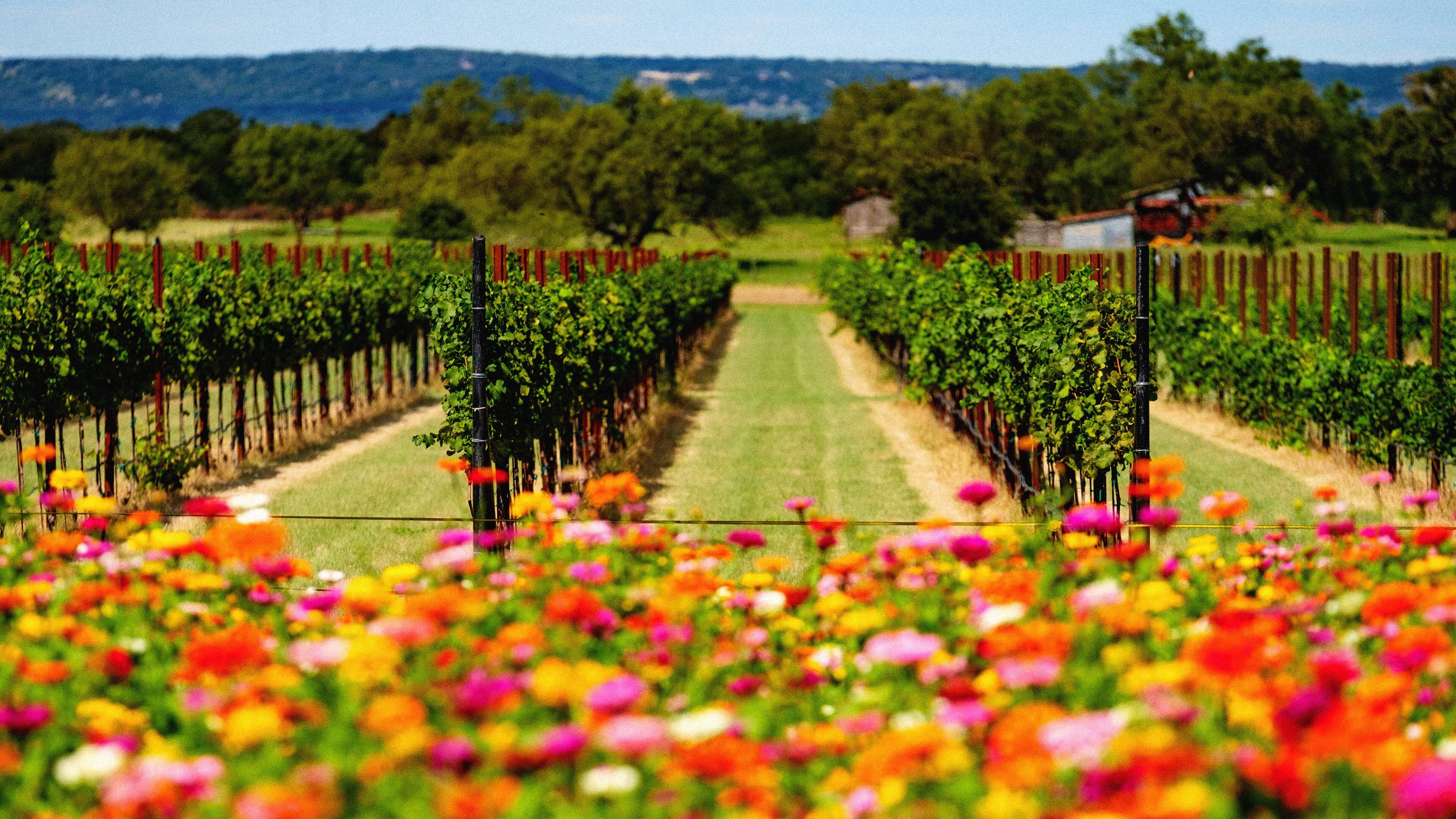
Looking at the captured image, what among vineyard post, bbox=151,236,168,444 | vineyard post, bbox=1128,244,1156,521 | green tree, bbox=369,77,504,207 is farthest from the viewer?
green tree, bbox=369,77,504,207

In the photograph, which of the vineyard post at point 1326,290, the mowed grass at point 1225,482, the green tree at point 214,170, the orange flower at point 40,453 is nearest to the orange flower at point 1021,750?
the orange flower at point 40,453

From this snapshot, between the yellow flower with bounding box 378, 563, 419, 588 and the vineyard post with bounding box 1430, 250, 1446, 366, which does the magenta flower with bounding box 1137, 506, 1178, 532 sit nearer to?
the yellow flower with bounding box 378, 563, 419, 588

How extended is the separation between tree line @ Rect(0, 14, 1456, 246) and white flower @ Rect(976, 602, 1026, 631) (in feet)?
109

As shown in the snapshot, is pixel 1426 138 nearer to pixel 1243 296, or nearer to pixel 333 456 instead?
pixel 1243 296

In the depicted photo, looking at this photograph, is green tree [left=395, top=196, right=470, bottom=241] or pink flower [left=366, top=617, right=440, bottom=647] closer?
pink flower [left=366, top=617, right=440, bottom=647]

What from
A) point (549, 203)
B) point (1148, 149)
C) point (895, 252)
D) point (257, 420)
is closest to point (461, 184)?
point (549, 203)

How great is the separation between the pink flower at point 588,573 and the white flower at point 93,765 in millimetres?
1175

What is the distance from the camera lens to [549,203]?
2356 inches

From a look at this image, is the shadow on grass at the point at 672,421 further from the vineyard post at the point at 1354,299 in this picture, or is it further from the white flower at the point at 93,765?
the white flower at the point at 93,765

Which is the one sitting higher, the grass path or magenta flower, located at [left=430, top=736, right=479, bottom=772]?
magenta flower, located at [left=430, top=736, right=479, bottom=772]

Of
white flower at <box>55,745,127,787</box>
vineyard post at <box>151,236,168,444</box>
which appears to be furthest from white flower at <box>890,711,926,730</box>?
vineyard post at <box>151,236,168,444</box>

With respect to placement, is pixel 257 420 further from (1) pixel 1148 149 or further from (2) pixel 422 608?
(1) pixel 1148 149

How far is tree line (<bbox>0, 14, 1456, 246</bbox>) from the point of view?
5984 cm

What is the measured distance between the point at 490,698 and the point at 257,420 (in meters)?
13.4
